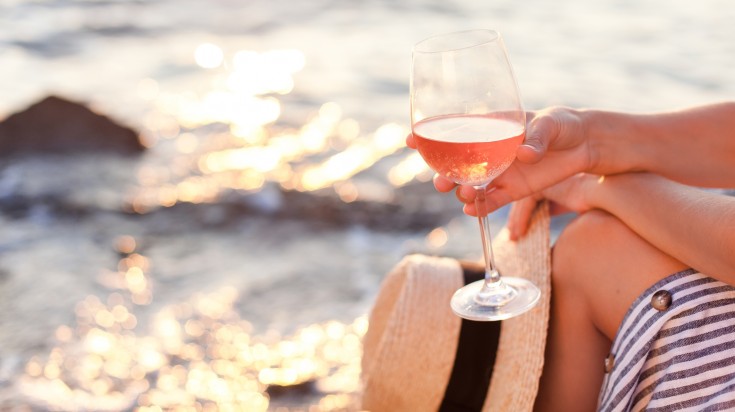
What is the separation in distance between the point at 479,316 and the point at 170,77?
259 inches

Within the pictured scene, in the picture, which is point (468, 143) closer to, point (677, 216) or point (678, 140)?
point (677, 216)

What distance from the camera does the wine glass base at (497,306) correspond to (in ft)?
7.14

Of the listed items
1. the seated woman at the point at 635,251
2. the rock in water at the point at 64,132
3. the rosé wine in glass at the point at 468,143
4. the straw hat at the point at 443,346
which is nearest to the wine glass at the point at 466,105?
the rosé wine in glass at the point at 468,143

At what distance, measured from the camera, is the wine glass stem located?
7.32 ft

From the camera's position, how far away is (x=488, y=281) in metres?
2.32

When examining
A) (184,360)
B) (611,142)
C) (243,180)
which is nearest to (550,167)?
(611,142)

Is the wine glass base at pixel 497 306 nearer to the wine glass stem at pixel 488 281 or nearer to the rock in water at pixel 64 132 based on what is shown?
the wine glass stem at pixel 488 281

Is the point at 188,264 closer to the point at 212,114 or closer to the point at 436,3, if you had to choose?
the point at 212,114

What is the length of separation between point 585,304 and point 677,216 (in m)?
0.35

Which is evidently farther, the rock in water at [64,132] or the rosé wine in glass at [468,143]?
the rock in water at [64,132]

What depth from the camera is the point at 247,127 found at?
7109 mm

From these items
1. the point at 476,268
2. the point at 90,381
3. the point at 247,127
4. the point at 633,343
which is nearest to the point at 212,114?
the point at 247,127

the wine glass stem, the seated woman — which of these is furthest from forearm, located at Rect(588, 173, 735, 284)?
the wine glass stem

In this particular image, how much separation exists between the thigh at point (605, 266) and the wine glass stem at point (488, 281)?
183mm
